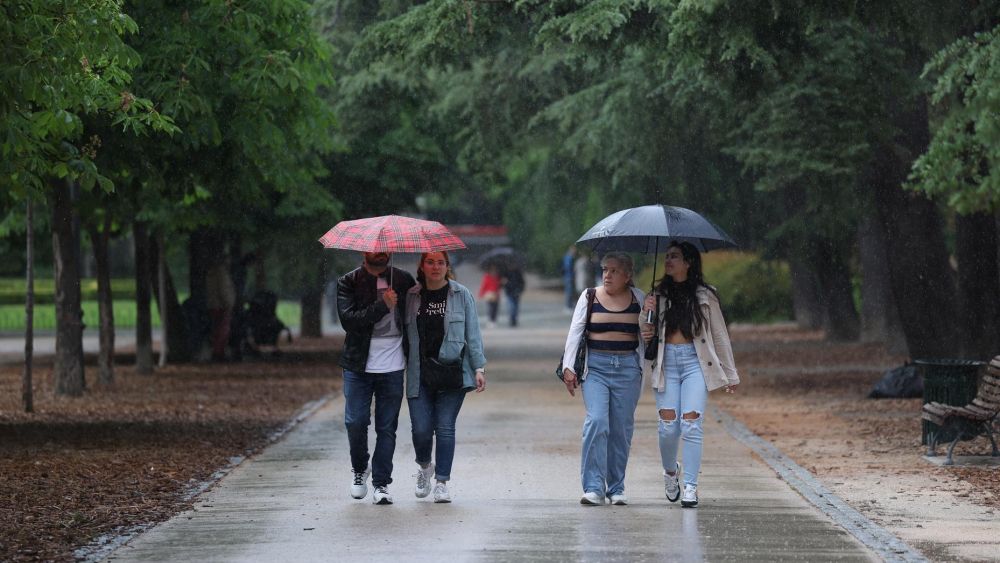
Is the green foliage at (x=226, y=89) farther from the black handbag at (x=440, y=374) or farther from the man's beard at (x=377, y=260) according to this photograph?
the black handbag at (x=440, y=374)

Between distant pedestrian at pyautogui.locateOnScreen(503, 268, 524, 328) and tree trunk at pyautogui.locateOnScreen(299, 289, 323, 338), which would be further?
distant pedestrian at pyautogui.locateOnScreen(503, 268, 524, 328)

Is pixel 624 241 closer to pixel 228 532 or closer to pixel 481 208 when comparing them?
pixel 228 532

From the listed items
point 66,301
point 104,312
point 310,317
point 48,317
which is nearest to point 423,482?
point 66,301

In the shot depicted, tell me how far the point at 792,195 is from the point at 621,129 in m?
6.08

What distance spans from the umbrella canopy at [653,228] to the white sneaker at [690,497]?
1538mm

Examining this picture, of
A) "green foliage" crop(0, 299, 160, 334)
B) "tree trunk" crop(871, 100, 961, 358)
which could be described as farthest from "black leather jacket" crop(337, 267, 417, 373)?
"green foliage" crop(0, 299, 160, 334)

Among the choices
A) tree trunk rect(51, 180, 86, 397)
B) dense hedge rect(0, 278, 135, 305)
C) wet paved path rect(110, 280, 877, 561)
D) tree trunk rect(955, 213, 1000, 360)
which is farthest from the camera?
dense hedge rect(0, 278, 135, 305)

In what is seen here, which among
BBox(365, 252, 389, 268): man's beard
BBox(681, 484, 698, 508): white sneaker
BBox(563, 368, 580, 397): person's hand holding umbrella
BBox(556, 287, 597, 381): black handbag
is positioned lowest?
BBox(681, 484, 698, 508): white sneaker

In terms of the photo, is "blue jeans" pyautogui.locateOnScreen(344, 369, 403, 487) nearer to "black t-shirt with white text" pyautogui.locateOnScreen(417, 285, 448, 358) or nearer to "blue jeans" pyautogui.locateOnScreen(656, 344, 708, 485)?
"black t-shirt with white text" pyautogui.locateOnScreen(417, 285, 448, 358)

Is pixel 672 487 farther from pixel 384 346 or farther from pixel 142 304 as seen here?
pixel 142 304

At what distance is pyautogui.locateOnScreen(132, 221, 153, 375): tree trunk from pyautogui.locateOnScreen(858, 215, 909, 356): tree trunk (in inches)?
441

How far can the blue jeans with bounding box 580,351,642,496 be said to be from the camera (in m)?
10.3

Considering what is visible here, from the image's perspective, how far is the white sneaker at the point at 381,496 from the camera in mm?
10359


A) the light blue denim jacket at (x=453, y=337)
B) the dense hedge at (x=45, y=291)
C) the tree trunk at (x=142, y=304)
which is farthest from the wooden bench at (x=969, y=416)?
the dense hedge at (x=45, y=291)
